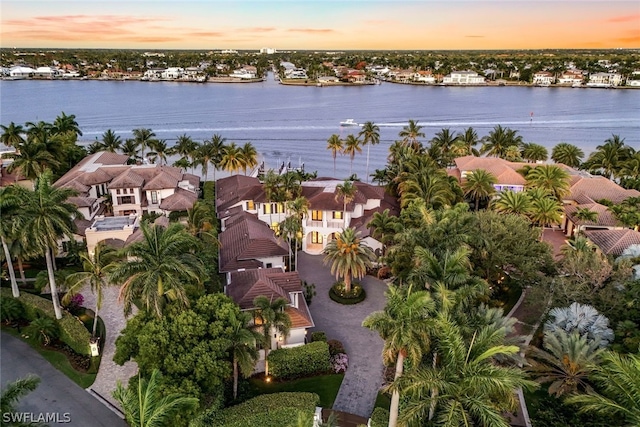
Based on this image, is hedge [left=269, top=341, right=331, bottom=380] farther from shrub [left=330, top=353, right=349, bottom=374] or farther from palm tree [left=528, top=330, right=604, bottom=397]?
palm tree [left=528, top=330, right=604, bottom=397]

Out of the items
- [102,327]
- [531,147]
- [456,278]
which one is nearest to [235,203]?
[102,327]

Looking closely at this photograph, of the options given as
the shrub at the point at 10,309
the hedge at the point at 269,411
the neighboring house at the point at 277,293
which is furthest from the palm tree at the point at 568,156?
the shrub at the point at 10,309

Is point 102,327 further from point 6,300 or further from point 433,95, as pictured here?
point 433,95

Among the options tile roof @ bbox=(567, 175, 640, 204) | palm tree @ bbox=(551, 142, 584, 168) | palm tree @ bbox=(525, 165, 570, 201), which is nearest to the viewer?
palm tree @ bbox=(525, 165, 570, 201)

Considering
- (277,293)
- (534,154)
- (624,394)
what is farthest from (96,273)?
(534,154)

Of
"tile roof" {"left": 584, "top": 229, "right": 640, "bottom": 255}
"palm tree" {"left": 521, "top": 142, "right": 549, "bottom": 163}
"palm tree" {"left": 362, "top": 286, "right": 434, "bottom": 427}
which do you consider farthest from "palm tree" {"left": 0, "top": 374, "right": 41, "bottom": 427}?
"palm tree" {"left": 521, "top": 142, "right": 549, "bottom": 163}

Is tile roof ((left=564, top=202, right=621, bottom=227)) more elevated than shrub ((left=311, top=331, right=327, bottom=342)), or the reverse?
tile roof ((left=564, top=202, right=621, bottom=227))

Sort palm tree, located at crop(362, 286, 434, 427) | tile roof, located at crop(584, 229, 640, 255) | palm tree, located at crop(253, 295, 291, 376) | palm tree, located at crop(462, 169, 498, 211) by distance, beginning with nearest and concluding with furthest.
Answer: palm tree, located at crop(362, 286, 434, 427) → palm tree, located at crop(253, 295, 291, 376) → tile roof, located at crop(584, 229, 640, 255) → palm tree, located at crop(462, 169, 498, 211)

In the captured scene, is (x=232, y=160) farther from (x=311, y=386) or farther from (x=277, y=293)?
(x=311, y=386)
